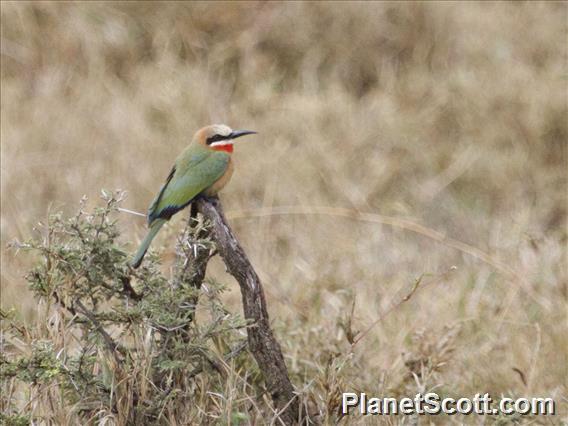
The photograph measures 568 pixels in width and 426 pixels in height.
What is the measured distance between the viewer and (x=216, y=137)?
11.8 feet

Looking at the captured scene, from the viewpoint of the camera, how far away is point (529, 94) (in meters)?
6.08

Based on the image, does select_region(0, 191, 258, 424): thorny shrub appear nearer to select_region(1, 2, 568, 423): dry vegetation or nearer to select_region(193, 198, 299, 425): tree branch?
select_region(193, 198, 299, 425): tree branch

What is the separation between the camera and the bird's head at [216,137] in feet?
11.8

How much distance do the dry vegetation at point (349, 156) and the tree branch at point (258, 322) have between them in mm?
126

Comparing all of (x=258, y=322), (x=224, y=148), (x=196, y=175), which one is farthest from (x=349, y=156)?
(x=258, y=322)

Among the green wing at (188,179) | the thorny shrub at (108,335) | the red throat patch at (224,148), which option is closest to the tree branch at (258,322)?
the thorny shrub at (108,335)

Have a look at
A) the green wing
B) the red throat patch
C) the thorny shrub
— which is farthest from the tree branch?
the red throat patch

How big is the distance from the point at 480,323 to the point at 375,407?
→ 1.03m

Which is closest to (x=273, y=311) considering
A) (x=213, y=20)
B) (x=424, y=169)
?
(x=424, y=169)

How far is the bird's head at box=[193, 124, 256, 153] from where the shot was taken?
359 centimetres

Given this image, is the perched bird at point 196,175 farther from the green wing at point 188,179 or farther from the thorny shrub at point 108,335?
the thorny shrub at point 108,335

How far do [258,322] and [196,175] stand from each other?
1.83 ft

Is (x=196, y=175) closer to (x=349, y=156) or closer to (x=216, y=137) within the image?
(x=216, y=137)

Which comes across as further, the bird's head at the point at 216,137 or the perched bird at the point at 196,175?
the bird's head at the point at 216,137
